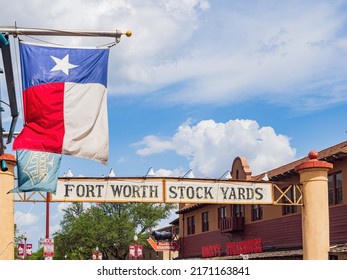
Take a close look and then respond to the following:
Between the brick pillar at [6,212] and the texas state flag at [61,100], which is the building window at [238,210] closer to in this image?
the brick pillar at [6,212]

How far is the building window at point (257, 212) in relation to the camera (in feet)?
123

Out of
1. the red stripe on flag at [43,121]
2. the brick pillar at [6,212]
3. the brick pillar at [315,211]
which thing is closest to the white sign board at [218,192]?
the brick pillar at [315,211]

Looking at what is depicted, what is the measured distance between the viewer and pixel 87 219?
255ft

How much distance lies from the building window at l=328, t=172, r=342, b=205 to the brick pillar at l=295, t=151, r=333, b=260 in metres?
4.51

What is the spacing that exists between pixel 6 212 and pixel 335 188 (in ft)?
49.6

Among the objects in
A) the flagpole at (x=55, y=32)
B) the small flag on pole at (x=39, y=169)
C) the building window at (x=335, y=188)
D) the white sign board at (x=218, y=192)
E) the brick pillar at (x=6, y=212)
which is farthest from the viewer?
the building window at (x=335, y=188)

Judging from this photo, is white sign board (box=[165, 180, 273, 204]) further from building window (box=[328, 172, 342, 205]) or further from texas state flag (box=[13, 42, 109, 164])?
texas state flag (box=[13, 42, 109, 164])

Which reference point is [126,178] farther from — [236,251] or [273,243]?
[236,251]

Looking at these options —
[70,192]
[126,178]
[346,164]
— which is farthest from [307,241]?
[70,192]

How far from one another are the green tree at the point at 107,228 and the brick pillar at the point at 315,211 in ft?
172

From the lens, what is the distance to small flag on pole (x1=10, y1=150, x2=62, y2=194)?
47.6 feet

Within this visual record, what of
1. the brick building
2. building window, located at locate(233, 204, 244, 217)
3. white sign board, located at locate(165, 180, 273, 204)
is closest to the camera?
white sign board, located at locate(165, 180, 273, 204)

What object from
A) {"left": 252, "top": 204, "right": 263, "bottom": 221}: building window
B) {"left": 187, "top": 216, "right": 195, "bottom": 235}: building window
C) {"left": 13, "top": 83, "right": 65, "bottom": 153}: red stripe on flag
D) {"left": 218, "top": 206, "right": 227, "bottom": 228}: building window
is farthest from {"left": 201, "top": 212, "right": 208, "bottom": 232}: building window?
{"left": 13, "top": 83, "right": 65, "bottom": 153}: red stripe on flag

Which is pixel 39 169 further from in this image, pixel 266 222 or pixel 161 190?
pixel 266 222
